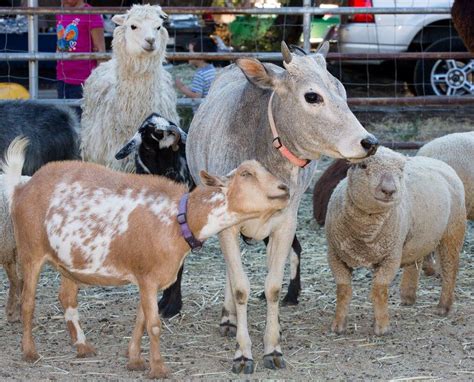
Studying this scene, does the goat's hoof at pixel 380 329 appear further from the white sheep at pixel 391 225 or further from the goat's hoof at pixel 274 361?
the goat's hoof at pixel 274 361

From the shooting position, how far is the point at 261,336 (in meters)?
6.01

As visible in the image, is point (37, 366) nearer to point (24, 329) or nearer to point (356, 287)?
point (24, 329)

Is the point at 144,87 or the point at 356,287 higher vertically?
the point at 144,87

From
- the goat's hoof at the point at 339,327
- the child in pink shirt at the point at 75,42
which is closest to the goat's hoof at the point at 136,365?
the goat's hoof at the point at 339,327

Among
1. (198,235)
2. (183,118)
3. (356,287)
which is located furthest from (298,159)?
(183,118)

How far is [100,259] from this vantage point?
16.8 feet

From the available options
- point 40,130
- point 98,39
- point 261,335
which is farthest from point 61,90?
point 261,335

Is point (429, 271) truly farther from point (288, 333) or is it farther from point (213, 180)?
point (213, 180)

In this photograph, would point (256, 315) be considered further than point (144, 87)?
No

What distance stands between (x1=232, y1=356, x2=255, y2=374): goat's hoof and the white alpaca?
278 cm

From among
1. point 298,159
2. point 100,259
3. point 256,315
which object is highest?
point 298,159

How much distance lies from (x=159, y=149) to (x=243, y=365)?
6.74 feet

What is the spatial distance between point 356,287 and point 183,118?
4.66m

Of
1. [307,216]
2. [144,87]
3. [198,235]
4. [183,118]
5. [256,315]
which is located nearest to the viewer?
[198,235]
